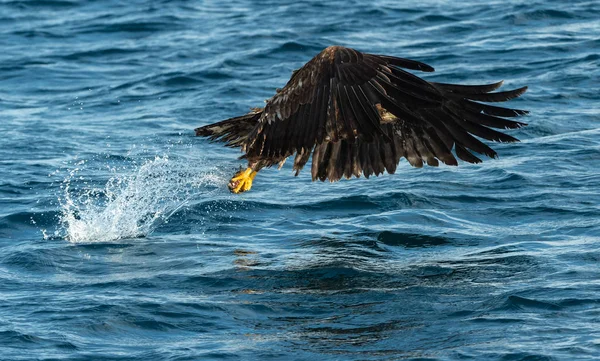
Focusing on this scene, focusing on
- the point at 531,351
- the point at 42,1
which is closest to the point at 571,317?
the point at 531,351

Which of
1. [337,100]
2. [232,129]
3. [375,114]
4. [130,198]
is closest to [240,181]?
[232,129]

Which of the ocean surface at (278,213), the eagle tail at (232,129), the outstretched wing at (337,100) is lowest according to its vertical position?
the ocean surface at (278,213)

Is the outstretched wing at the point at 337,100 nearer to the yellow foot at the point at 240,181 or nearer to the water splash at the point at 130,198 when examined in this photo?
the yellow foot at the point at 240,181

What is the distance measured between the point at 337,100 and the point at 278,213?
2338mm

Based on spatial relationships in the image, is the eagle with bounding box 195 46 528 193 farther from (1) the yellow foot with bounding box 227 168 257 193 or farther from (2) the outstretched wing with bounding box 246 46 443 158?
(1) the yellow foot with bounding box 227 168 257 193

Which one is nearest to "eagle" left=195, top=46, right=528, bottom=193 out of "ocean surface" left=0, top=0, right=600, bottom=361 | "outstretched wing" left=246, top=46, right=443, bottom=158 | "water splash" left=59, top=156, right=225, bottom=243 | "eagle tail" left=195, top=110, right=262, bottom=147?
"outstretched wing" left=246, top=46, right=443, bottom=158

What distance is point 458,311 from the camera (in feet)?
21.2

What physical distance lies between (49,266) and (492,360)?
3391 mm

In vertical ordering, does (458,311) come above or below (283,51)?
below

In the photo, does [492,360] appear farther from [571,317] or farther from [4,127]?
[4,127]

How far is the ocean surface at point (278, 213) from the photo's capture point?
20.6 feet

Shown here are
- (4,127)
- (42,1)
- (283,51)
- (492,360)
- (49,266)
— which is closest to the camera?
(492,360)

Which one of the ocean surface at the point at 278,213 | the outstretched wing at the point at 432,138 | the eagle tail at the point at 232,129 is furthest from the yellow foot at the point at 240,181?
the outstretched wing at the point at 432,138

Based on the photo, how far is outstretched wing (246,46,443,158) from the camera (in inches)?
272
